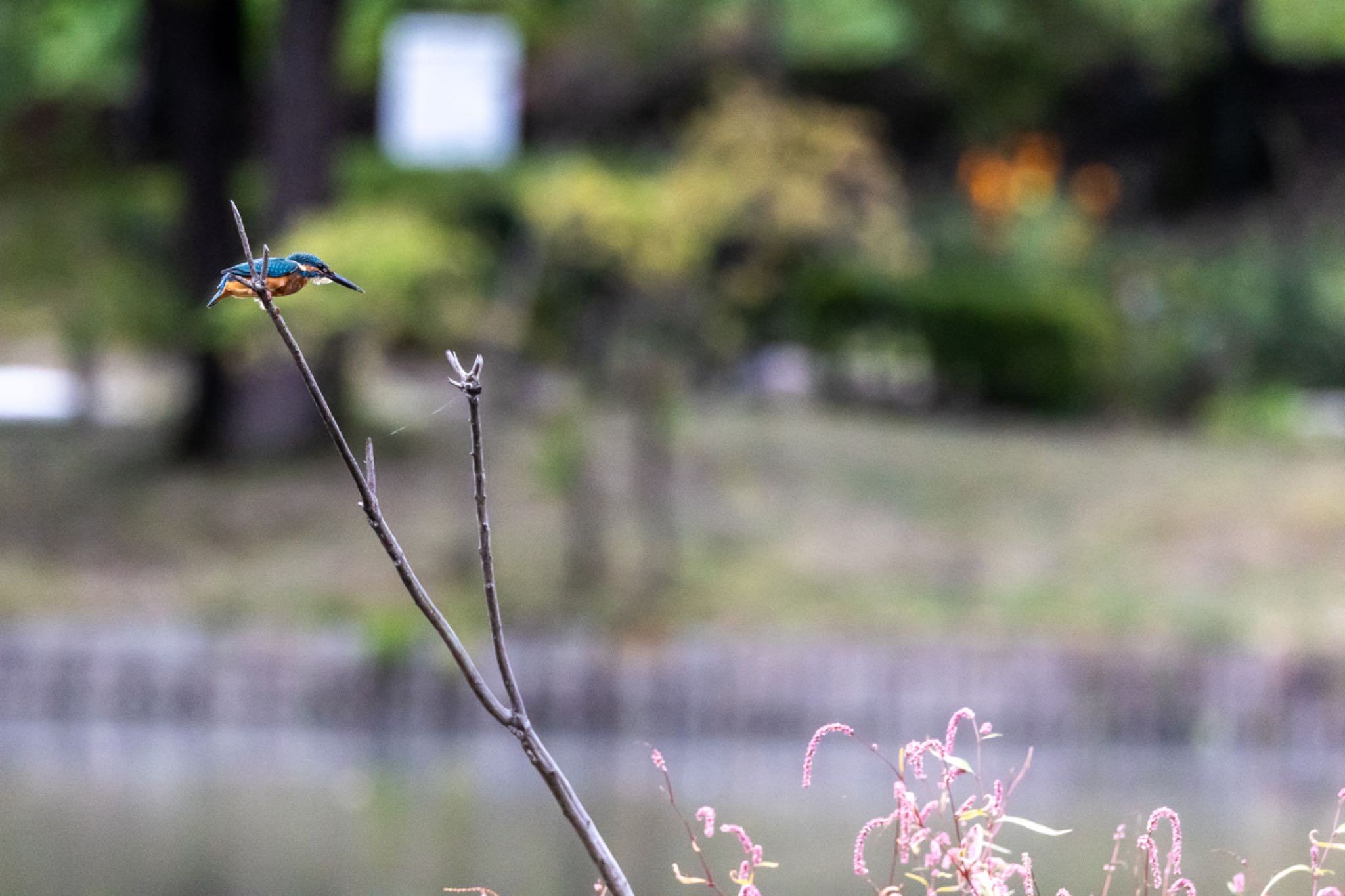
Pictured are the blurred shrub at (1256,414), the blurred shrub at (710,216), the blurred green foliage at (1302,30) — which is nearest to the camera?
the blurred shrub at (710,216)

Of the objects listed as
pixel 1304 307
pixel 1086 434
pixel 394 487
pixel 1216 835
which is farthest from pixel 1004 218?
pixel 1216 835

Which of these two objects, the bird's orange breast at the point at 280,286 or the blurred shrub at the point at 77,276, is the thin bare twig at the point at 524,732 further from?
the blurred shrub at the point at 77,276

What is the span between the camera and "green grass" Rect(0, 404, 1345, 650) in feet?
35.0

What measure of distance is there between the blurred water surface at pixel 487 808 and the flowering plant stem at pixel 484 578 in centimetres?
349

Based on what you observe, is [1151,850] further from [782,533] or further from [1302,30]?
[1302,30]

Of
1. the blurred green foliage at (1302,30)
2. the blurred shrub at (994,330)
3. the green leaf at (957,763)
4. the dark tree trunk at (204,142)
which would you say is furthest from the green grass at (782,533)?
the blurred green foliage at (1302,30)

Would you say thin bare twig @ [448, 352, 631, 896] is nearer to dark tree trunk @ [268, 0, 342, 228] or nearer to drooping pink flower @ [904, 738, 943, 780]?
drooping pink flower @ [904, 738, 943, 780]

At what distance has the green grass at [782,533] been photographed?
10672mm

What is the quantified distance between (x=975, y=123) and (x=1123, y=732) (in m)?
5.49

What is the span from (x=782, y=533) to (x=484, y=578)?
9.18 meters

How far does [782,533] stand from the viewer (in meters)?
11.8

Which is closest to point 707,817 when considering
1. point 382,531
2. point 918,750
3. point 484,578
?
point 918,750

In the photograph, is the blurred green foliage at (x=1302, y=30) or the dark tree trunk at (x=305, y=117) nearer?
the dark tree trunk at (x=305, y=117)

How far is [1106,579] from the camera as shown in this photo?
36.6 feet
